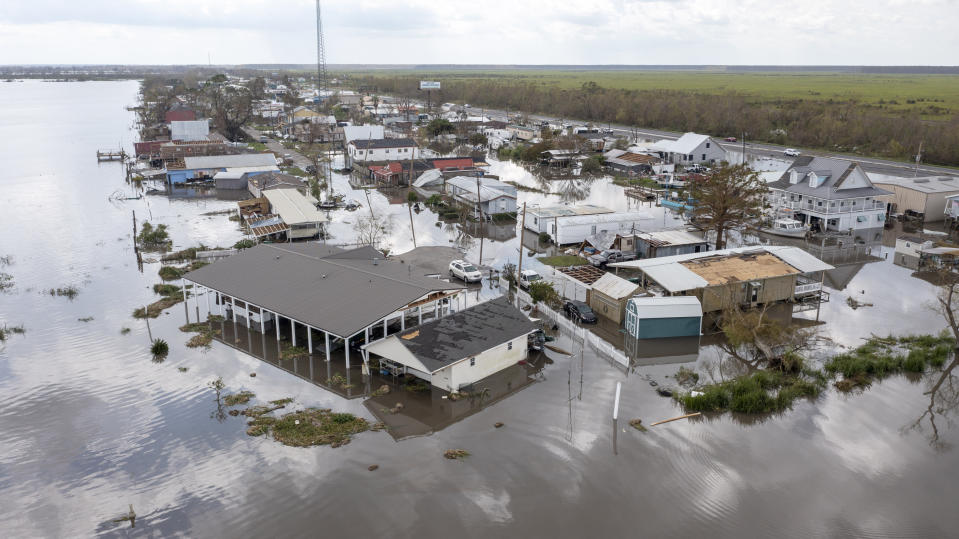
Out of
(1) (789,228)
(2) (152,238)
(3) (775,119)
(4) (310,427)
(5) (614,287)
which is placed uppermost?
(3) (775,119)

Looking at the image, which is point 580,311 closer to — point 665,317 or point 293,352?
point 665,317

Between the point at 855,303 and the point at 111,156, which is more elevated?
the point at 111,156

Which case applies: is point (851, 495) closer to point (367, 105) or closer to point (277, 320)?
point (277, 320)

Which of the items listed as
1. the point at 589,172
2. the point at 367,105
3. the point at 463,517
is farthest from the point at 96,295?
the point at 367,105

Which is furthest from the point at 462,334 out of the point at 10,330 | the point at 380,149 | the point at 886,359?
the point at 380,149

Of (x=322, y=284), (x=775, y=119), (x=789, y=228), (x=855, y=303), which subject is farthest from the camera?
(x=775, y=119)

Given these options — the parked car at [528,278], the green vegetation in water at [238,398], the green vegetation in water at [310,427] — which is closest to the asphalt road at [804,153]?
the parked car at [528,278]

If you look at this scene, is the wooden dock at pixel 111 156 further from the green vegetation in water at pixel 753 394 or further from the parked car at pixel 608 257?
the green vegetation in water at pixel 753 394
